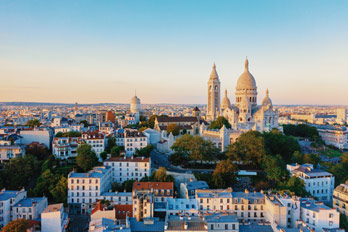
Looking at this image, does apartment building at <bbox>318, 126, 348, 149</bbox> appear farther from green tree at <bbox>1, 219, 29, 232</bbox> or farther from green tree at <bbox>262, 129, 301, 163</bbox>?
A: green tree at <bbox>1, 219, 29, 232</bbox>

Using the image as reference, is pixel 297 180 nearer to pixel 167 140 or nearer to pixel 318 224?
pixel 318 224

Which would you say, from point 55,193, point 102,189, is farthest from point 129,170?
point 55,193

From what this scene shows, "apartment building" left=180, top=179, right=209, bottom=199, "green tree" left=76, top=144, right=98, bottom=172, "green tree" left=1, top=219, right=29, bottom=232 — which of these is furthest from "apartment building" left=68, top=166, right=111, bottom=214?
"apartment building" left=180, top=179, right=209, bottom=199

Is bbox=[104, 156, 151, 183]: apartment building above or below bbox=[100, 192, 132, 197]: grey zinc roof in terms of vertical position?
above

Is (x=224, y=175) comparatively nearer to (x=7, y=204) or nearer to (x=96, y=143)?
(x=96, y=143)

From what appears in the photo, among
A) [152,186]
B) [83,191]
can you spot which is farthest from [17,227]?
[152,186]
